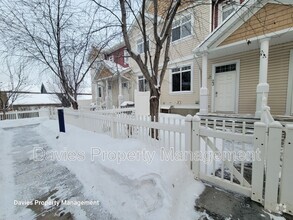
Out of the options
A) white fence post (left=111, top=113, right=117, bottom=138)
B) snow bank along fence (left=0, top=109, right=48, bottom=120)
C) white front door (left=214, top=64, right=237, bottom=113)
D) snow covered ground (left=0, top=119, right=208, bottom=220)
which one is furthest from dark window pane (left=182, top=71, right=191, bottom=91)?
snow bank along fence (left=0, top=109, right=48, bottom=120)

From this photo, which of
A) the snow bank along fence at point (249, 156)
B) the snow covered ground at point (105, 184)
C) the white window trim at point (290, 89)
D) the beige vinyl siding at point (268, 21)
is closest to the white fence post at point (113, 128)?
the snow covered ground at point (105, 184)

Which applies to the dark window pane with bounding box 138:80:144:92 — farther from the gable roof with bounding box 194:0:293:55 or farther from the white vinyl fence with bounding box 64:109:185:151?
the white vinyl fence with bounding box 64:109:185:151

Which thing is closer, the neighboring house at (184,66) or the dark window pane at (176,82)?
the neighboring house at (184,66)

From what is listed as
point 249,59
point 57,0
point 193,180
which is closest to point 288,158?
point 193,180

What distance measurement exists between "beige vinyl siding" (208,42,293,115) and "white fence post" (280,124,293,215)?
6.31 metres

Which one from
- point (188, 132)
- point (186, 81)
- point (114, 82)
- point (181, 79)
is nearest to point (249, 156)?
point (188, 132)

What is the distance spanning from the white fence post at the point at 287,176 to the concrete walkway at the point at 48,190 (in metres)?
2.41

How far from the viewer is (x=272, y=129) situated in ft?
7.18

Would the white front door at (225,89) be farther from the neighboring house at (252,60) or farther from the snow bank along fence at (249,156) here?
the snow bank along fence at (249,156)

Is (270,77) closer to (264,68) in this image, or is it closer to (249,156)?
(264,68)

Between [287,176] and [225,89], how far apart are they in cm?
707

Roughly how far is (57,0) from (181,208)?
30.5 ft

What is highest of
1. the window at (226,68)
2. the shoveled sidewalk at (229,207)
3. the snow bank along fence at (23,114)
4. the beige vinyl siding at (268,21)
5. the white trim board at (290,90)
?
the beige vinyl siding at (268,21)

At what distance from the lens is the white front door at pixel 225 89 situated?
835 centimetres
